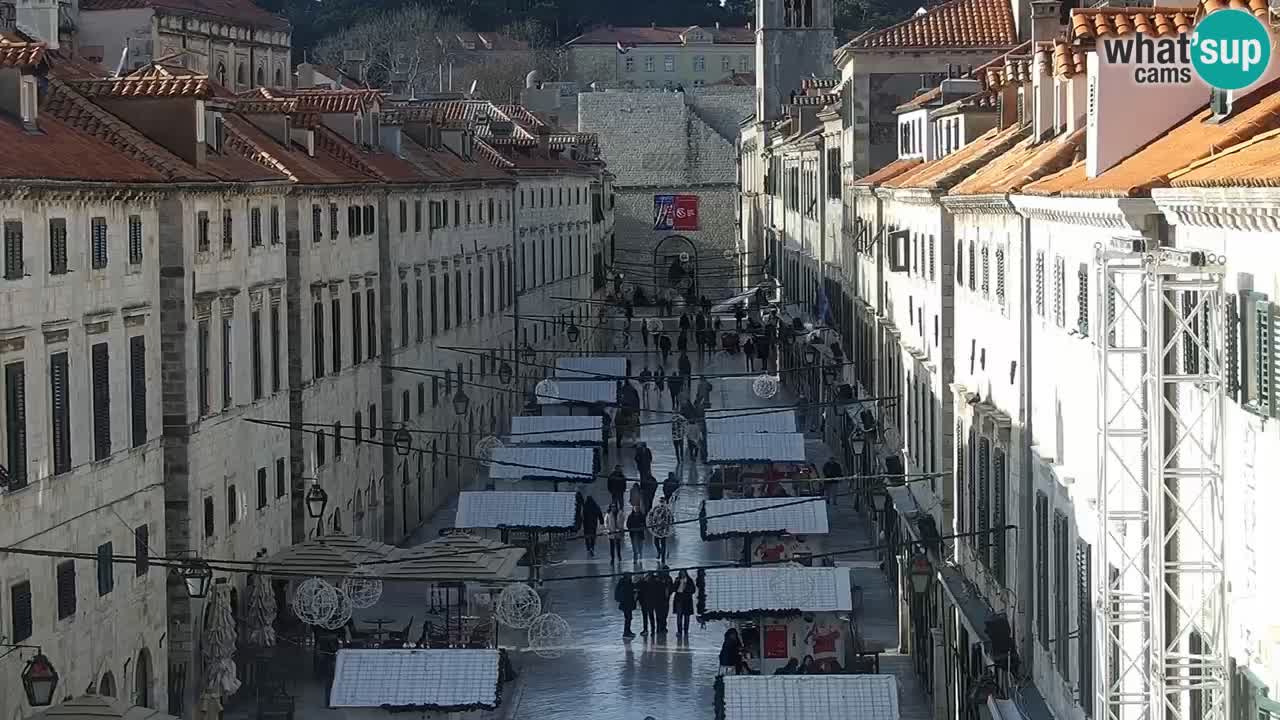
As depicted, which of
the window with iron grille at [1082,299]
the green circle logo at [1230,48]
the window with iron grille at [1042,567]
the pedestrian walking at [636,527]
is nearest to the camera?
the green circle logo at [1230,48]

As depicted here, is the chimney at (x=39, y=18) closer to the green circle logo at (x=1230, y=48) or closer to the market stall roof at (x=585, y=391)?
the market stall roof at (x=585, y=391)

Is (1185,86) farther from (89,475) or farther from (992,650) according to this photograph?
(89,475)

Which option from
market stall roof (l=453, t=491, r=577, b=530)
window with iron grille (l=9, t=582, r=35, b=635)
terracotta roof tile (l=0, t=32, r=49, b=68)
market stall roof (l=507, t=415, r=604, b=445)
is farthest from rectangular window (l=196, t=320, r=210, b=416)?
market stall roof (l=507, t=415, r=604, b=445)

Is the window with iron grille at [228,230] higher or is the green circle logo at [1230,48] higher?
the green circle logo at [1230,48]

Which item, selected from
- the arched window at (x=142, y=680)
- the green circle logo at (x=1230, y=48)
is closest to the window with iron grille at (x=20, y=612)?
the arched window at (x=142, y=680)

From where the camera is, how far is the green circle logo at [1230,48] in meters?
16.7

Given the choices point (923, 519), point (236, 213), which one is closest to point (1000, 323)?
point (923, 519)

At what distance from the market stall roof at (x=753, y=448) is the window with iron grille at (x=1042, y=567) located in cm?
2394

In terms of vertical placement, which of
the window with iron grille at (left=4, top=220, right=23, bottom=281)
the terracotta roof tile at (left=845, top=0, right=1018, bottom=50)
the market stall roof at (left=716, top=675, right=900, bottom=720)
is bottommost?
the market stall roof at (left=716, top=675, right=900, bottom=720)

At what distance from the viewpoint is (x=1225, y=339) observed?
15234mm

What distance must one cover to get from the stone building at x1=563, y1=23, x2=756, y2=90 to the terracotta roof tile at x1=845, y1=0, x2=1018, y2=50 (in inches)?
4339

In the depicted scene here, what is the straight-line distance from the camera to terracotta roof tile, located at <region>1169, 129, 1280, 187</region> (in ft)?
43.2

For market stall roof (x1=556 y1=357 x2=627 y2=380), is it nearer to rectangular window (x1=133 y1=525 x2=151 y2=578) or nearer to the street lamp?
rectangular window (x1=133 y1=525 x2=151 y2=578)

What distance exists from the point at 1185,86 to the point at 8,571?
13998 millimetres
